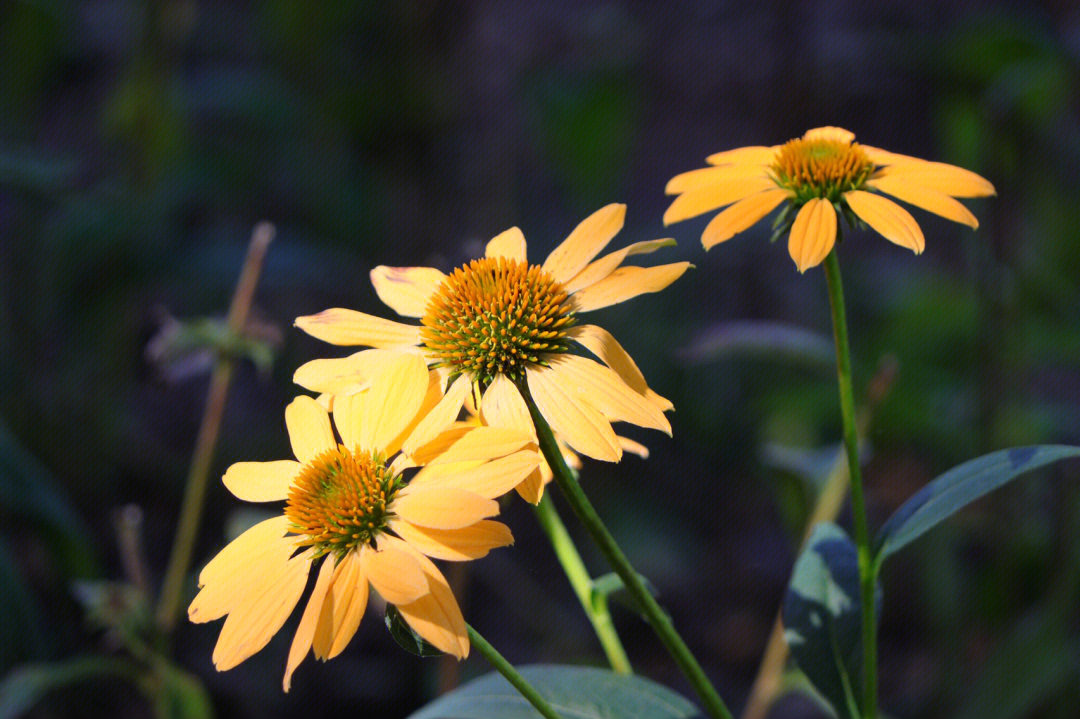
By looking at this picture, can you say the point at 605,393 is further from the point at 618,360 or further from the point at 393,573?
the point at 393,573

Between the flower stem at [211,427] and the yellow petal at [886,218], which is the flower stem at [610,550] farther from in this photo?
the flower stem at [211,427]

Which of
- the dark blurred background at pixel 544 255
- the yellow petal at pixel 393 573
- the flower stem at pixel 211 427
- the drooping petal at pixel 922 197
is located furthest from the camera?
the dark blurred background at pixel 544 255

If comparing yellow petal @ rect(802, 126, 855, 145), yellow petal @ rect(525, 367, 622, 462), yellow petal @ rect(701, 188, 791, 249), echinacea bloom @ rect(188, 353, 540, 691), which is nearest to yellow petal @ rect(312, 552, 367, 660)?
echinacea bloom @ rect(188, 353, 540, 691)

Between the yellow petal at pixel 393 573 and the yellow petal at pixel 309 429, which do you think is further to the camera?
the yellow petal at pixel 309 429

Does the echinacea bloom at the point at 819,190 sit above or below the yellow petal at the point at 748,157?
below

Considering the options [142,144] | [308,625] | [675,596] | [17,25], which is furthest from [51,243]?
[308,625]

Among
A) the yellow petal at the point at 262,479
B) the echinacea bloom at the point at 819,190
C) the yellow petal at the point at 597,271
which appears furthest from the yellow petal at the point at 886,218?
the yellow petal at the point at 262,479
